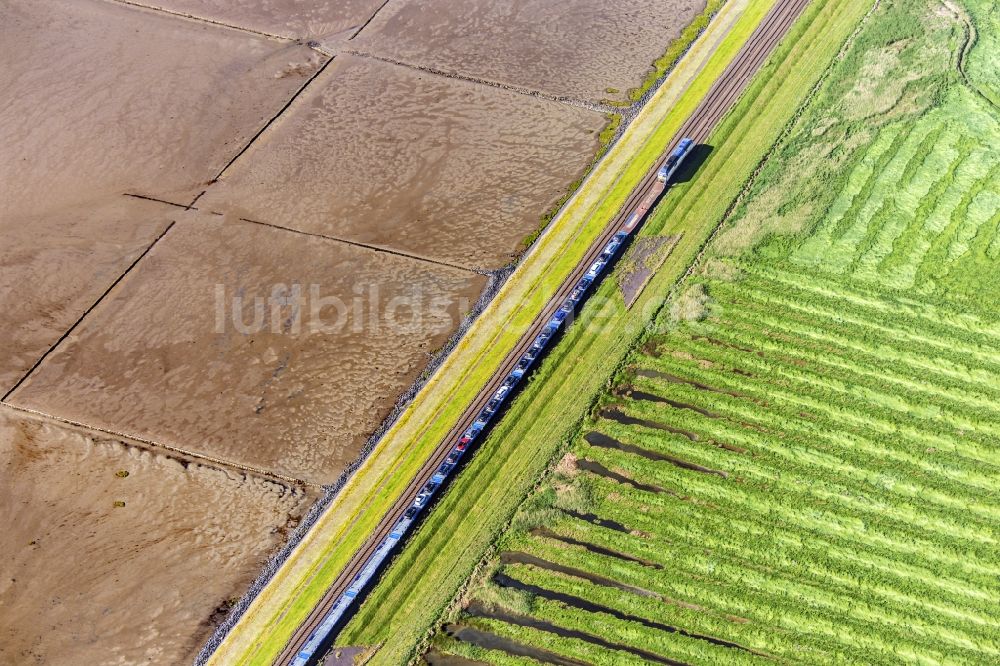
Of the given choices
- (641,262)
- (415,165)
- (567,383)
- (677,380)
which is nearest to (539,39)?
(415,165)

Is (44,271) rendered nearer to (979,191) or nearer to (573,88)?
(573,88)

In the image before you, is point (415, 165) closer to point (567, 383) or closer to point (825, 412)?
point (567, 383)

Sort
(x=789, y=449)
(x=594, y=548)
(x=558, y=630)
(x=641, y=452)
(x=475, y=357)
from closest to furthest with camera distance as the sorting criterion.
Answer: (x=558, y=630), (x=594, y=548), (x=789, y=449), (x=641, y=452), (x=475, y=357)

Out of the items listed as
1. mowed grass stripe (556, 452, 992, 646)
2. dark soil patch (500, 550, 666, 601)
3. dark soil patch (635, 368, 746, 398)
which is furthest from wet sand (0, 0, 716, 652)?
mowed grass stripe (556, 452, 992, 646)

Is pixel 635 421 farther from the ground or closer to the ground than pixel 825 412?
closer to the ground

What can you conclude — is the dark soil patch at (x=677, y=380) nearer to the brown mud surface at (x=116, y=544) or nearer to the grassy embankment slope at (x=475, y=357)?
the grassy embankment slope at (x=475, y=357)

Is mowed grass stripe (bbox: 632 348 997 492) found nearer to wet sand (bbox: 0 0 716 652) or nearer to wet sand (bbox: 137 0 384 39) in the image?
wet sand (bbox: 0 0 716 652)

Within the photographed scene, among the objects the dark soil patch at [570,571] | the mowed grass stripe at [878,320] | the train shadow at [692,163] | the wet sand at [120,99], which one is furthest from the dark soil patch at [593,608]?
the wet sand at [120,99]
